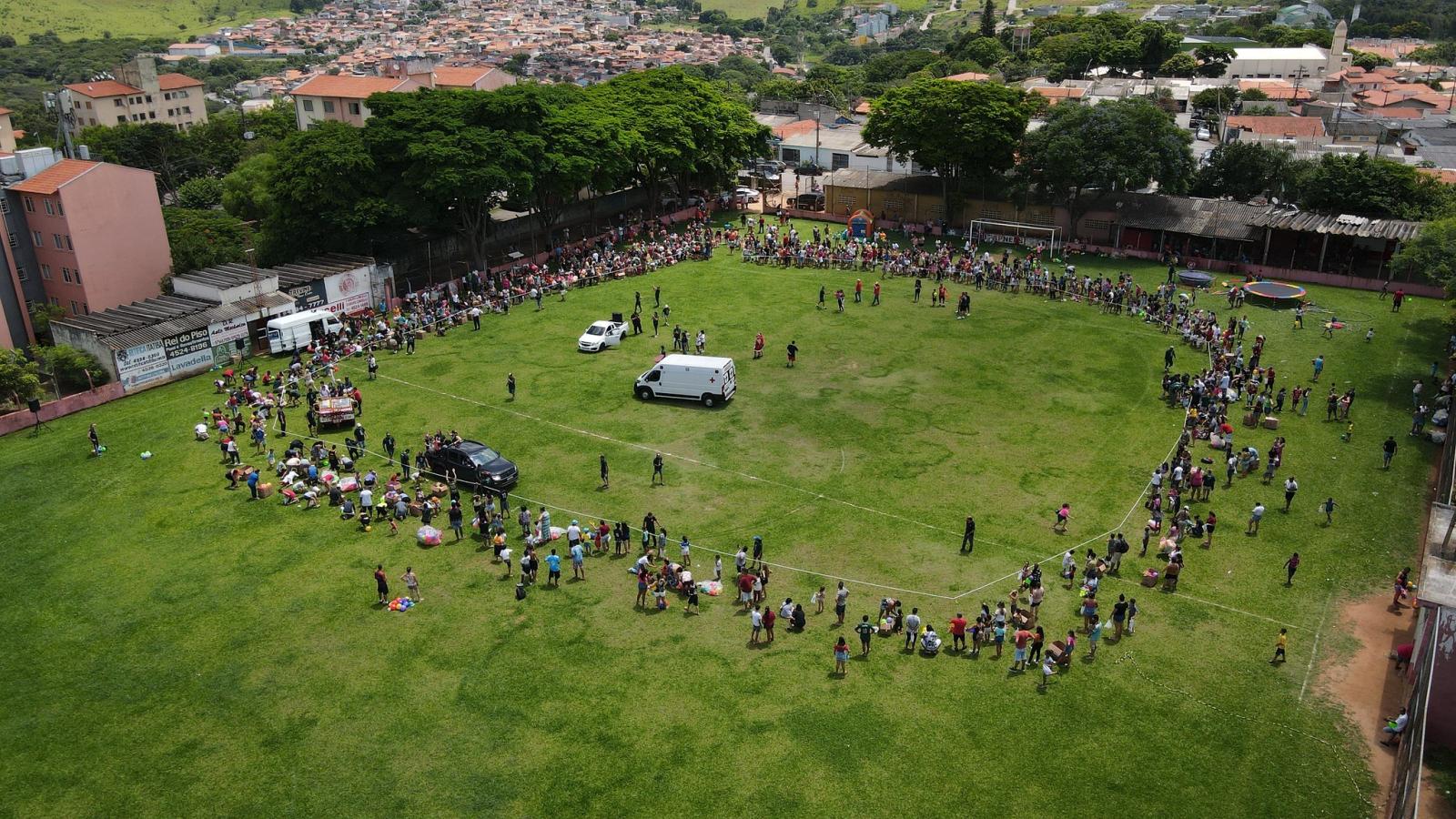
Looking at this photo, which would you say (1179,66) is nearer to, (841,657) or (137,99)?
(841,657)

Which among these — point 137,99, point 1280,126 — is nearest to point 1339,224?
point 1280,126

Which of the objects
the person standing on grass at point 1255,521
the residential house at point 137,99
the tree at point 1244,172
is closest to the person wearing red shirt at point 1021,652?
the person standing on grass at point 1255,521

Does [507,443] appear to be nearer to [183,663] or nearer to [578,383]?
[578,383]

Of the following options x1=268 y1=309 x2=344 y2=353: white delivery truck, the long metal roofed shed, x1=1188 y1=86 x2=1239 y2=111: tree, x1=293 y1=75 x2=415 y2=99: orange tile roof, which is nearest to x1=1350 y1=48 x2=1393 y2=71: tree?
x1=1188 y1=86 x2=1239 y2=111: tree

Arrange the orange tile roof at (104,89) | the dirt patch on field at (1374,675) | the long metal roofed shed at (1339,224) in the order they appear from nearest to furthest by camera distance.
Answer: the dirt patch on field at (1374,675), the long metal roofed shed at (1339,224), the orange tile roof at (104,89)

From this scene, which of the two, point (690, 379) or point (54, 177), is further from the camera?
point (54, 177)

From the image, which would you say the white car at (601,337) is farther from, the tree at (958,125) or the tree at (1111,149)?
the tree at (1111,149)

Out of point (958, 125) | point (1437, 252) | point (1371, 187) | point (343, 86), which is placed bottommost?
point (1437, 252)
